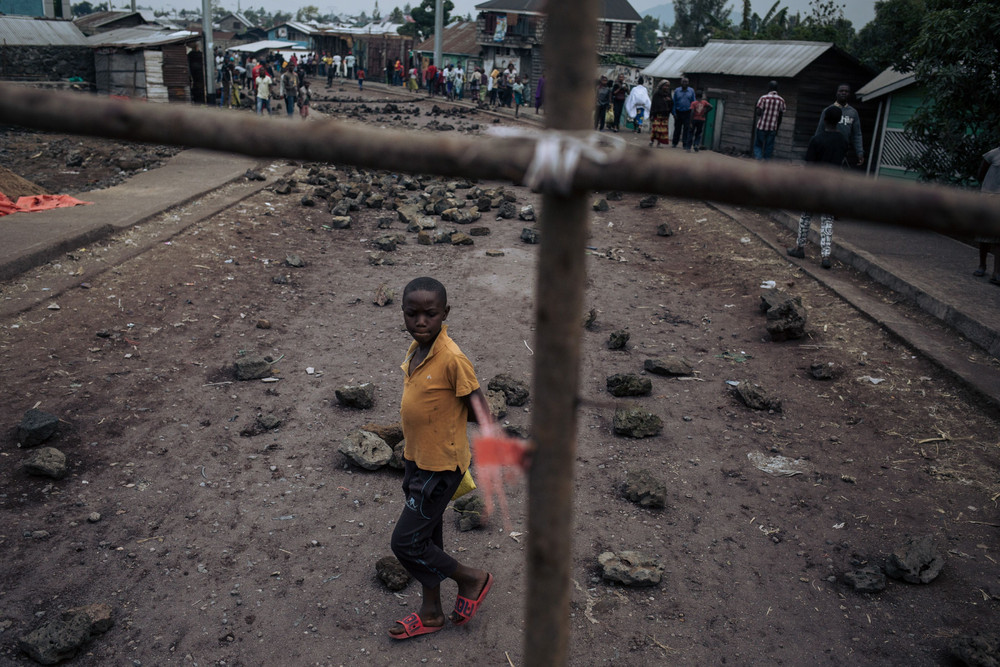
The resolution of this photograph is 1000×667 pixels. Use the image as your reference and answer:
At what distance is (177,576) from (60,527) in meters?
0.77

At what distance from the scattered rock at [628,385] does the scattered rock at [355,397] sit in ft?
5.96

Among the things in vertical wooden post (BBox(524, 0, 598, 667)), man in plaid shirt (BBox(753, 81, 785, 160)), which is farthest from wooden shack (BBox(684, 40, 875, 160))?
vertical wooden post (BBox(524, 0, 598, 667))

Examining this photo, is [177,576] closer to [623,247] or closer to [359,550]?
[359,550]

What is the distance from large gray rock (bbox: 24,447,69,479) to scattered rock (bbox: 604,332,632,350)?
4.24m

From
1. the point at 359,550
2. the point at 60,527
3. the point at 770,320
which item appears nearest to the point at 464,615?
the point at 359,550

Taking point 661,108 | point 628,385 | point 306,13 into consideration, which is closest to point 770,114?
point 661,108

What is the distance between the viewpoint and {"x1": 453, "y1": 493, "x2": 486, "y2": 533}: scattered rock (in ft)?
13.1

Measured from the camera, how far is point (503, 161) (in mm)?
1259

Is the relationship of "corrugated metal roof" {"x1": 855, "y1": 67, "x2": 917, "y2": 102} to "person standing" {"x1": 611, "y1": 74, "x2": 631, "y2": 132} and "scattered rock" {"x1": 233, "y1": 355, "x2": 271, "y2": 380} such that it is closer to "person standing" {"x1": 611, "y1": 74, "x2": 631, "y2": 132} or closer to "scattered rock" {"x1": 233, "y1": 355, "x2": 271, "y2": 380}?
"person standing" {"x1": 611, "y1": 74, "x2": 631, "y2": 132}

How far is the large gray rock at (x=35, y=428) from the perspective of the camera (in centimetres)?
435

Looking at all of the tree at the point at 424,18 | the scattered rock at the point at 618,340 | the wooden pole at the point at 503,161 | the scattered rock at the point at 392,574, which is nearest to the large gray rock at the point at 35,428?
the scattered rock at the point at 392,574

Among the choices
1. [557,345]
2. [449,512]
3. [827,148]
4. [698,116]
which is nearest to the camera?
[557,345]

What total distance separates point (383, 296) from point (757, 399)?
3799mm

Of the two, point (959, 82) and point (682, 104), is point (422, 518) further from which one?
point (682, 104)
